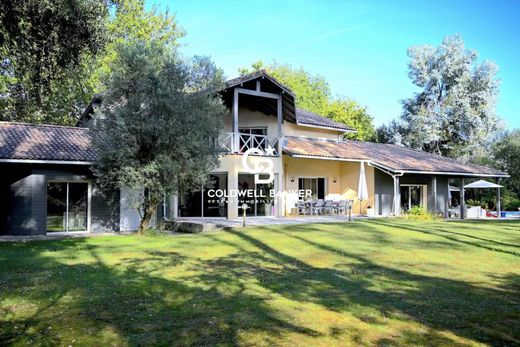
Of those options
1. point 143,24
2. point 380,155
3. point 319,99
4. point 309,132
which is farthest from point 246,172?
point 319,99

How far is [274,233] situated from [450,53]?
3372 cm

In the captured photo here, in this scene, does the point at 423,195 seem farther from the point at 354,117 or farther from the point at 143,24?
the point at 143,24

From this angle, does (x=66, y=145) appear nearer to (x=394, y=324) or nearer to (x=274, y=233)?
Answer: (x=274, y=233)

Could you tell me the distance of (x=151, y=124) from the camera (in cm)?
1460

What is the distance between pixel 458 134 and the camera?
41500 millimetres

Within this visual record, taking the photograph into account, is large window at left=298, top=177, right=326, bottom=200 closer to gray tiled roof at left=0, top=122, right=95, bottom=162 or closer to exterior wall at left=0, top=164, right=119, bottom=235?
gray tiled roof at left=0, top=122, right=95, bottom=162

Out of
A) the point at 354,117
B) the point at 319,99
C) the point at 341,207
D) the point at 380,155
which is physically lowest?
the point at 341,207

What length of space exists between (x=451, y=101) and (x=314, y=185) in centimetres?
2188

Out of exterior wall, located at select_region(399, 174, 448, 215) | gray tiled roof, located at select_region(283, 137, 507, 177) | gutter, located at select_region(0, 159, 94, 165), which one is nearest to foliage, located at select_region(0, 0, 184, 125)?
gutter, located at select_region(0, 159, 94, 165)

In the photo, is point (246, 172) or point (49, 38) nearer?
point (49, 38)

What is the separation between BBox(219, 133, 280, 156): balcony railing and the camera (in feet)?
67.7

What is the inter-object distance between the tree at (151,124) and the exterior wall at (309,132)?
405 inches

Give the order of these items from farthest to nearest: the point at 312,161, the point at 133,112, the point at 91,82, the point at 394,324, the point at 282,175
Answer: the point at 91,82, the point at 312,161, the point at 282,175, the point at 133,112, the point at 394,324

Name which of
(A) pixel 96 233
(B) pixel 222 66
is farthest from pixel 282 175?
(A) pixel 96 233
